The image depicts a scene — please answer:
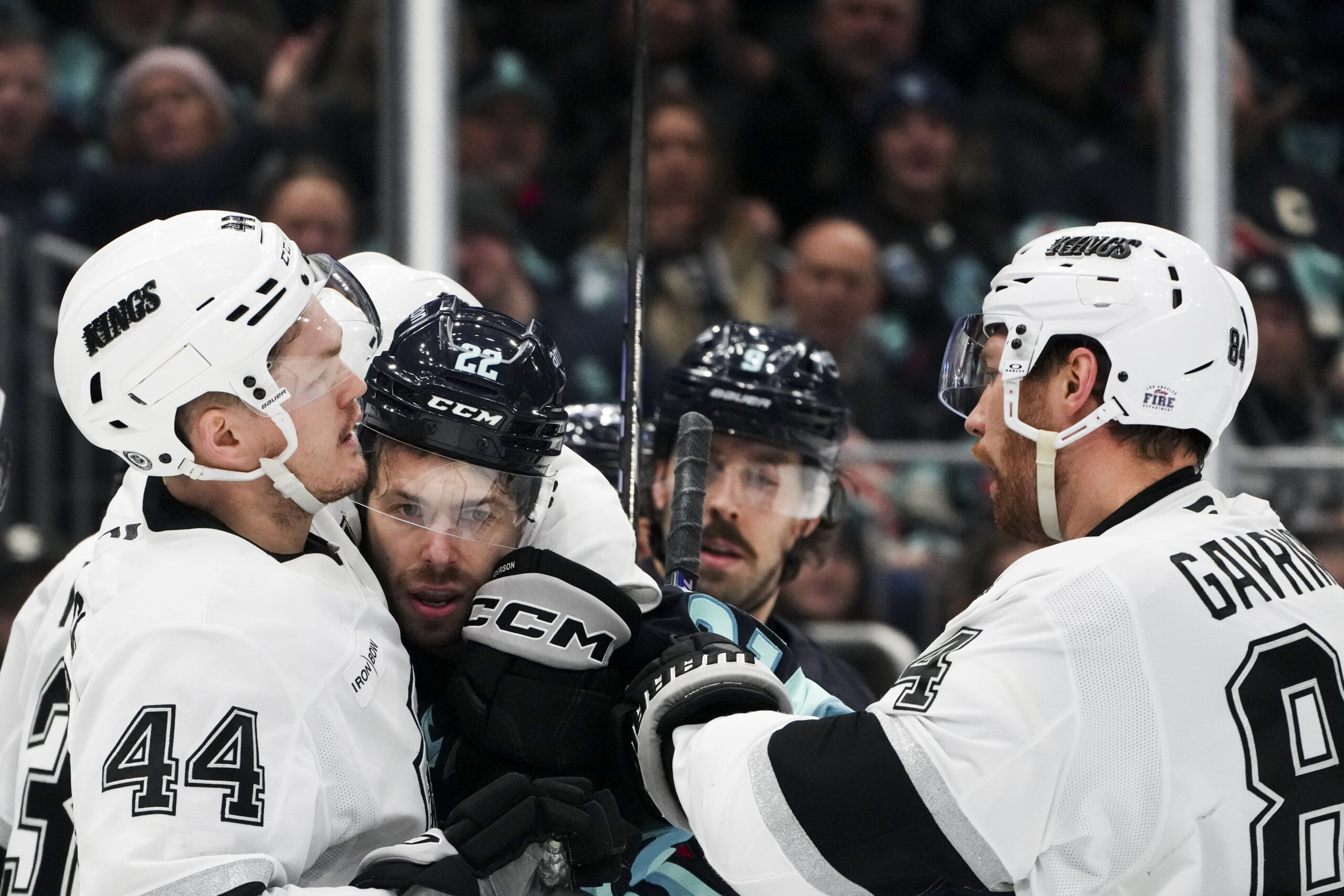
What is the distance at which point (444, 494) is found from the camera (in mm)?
2359

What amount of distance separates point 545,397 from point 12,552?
9.35 ft

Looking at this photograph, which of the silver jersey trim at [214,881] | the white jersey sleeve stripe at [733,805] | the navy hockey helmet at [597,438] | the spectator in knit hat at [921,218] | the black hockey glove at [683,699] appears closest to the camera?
the silver jersey trim at [214,881]

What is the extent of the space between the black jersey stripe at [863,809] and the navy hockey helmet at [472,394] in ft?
1.89

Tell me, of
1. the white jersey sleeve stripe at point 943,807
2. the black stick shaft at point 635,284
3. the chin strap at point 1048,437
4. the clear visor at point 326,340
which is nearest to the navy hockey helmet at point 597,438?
the black stick shaft at point 635,284

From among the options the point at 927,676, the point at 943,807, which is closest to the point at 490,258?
the point at 927,676

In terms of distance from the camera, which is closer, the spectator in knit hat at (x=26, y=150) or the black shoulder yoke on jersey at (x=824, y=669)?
the black shoulder yoke on jersey at (x=824, y=669)

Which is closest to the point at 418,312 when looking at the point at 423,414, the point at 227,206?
the point at 423,414

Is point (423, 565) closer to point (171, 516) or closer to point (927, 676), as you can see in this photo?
point (171, 516)

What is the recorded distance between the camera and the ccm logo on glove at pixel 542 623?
88.2 inches

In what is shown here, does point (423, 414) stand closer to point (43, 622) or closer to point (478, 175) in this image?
point (43, 622)

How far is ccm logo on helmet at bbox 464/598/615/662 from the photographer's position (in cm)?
224

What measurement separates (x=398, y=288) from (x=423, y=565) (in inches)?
23.3

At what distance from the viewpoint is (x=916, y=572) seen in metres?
5.16

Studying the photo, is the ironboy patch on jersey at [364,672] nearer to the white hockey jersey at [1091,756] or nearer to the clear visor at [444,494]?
the clear visor at [444,494]
